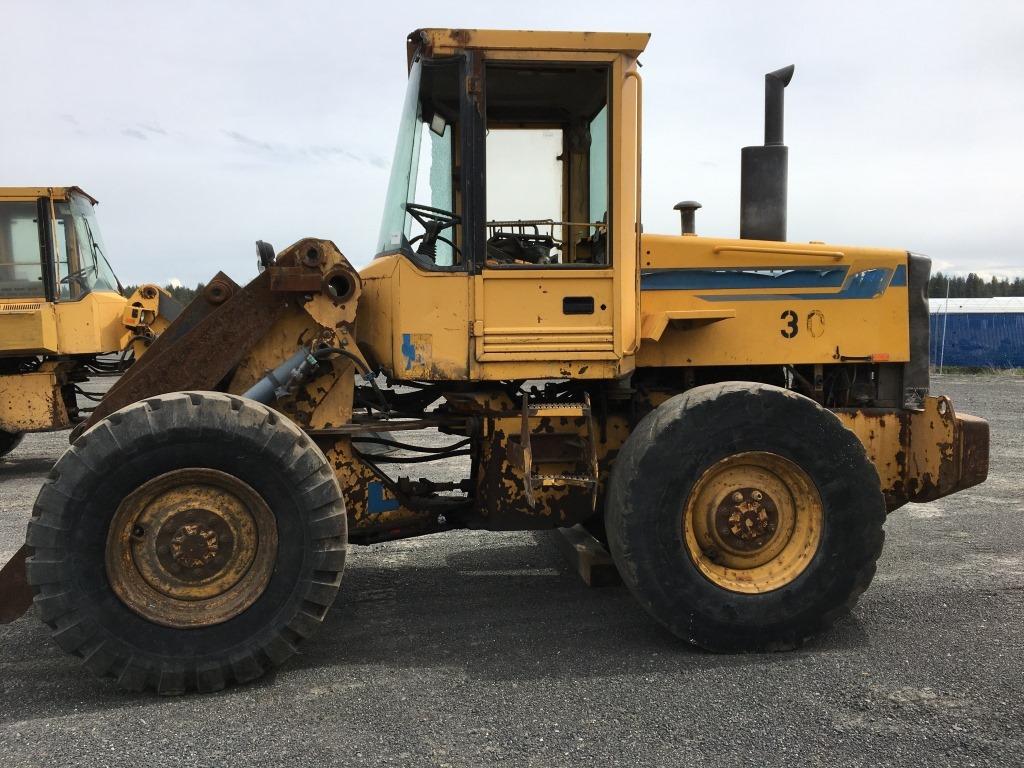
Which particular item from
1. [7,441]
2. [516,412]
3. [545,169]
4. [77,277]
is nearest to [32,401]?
[7,441]

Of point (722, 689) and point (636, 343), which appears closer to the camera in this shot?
point (722, 689)

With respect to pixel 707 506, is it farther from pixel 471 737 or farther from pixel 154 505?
pixel 154 505

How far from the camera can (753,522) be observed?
3.86m

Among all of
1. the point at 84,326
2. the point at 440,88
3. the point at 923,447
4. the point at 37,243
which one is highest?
the point at 440,88

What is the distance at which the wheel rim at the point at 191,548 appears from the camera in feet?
11.2

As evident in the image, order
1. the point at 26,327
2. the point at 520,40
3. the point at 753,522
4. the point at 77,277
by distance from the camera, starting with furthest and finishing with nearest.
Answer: the point at 77,277, the point at 26,327, the point at 753,522, the point at 520,40

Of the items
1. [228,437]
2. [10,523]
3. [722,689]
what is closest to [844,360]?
[722,689]

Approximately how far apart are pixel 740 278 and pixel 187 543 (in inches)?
122

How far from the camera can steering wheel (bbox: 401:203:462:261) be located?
4.12 m

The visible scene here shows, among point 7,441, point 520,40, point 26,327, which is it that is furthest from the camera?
point 7,441

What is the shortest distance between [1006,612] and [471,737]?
312cm

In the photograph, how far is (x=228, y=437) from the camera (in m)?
3.44

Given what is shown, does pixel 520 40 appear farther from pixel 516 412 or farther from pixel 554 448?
pixel 554 448

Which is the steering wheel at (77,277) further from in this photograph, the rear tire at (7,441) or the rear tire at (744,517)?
the rear tire at (744,517)
